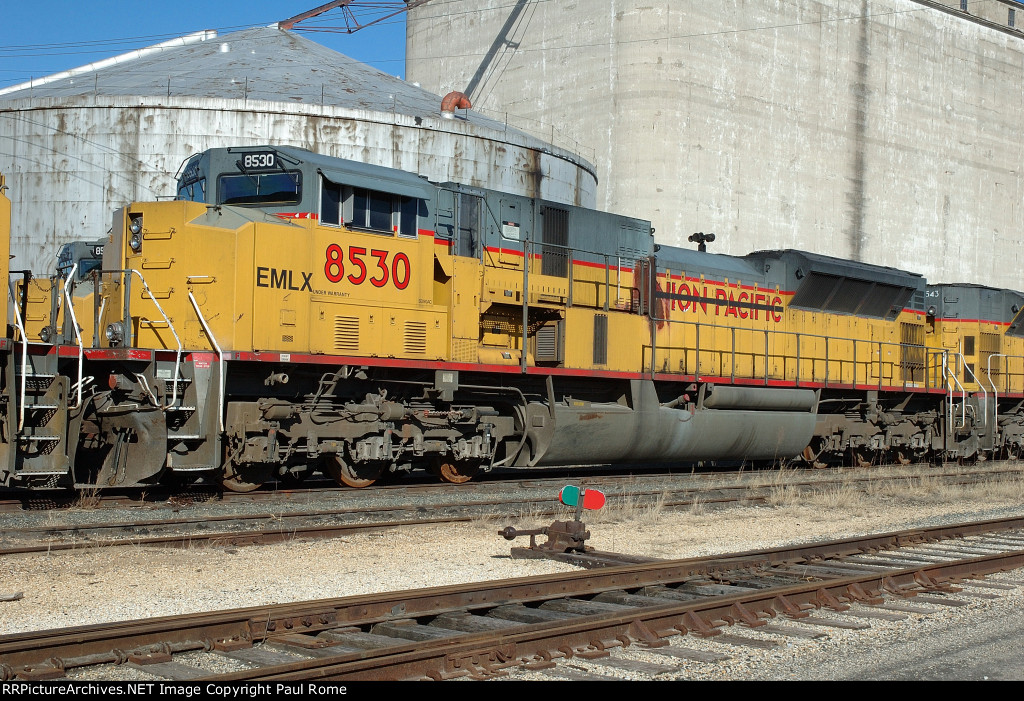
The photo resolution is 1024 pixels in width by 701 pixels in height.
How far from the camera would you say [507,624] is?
562 centimetres

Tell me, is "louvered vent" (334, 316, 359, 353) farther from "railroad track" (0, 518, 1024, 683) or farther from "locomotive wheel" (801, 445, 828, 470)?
"locomotive wheel" (801, 445, 828, 470)

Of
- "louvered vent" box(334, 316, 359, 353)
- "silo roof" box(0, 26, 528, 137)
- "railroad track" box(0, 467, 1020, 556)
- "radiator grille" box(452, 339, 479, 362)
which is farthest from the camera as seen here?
"silo roof" box(0, 26, 528, 137)

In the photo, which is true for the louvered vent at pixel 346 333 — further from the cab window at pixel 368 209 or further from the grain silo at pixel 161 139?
the grain silo at pixel 161 139

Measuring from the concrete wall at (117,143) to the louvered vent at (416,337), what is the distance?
14.4m

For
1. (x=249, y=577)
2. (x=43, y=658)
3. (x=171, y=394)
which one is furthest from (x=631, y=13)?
(x=43, y=658)

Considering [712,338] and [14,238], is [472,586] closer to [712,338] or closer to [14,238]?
[712,338]

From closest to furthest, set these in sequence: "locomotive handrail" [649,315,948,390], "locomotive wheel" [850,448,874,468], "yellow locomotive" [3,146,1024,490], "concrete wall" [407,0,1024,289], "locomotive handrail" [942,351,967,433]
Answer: "yellow locomotive" [3,146,1024,490] < "locomotive handrail" [649,315,948,390] < "locomotive wheel" [850,448,874,468] < "locomotive handrail" [942,351,967,433] < "concrete wall" [407,0,1024,289]

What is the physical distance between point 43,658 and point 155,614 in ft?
4.56

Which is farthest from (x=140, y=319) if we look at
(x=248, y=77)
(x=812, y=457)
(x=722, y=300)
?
(x=248, y=77)

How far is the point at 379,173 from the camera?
11742mm

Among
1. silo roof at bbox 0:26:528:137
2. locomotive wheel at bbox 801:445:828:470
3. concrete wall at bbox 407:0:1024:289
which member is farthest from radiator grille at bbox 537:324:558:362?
concrete wall at bbox 407:0:1024:289

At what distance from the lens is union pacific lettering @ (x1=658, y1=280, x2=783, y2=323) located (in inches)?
611

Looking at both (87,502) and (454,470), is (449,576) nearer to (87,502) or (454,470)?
(87,502)

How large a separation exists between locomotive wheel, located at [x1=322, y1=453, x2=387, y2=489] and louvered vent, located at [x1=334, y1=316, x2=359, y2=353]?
1.40 m
